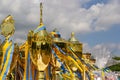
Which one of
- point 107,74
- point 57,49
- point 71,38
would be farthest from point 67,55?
point 71,38

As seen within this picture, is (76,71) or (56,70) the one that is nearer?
(56,70)

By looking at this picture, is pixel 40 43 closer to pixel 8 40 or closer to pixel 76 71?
pixel 8 40

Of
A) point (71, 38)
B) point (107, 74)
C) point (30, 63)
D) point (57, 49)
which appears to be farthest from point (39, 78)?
point (71, 38)

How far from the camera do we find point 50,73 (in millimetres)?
26859

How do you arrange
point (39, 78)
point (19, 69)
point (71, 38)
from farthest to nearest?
point (71, 38), point (19, 69), point (39, 78)

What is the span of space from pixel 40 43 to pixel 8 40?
278 centimetres

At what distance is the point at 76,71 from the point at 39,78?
7.04 meters

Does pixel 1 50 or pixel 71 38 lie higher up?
pixel 71 38

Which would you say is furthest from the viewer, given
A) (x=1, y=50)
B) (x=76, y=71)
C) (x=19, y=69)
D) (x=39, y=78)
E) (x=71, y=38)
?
(x=71, y=38)

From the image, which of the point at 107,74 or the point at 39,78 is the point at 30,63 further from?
the point at 107,74

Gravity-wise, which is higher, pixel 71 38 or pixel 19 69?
pixel 71 38

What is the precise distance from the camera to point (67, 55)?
1135 inches

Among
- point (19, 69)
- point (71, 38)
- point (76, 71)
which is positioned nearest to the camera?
point (19, 69)

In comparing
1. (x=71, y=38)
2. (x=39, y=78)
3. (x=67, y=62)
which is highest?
(x=71, y=38)
